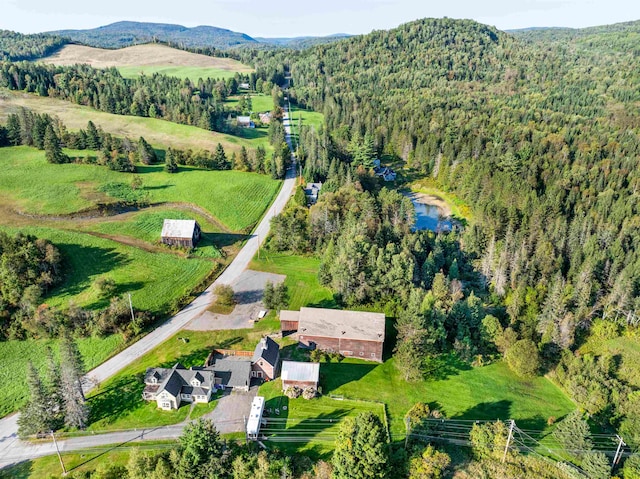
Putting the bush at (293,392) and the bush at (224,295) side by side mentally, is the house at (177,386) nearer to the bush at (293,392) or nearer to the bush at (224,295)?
the bush at (293,392)

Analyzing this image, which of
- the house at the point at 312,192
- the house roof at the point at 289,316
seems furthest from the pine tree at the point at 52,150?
the house roof at the point at 289,316

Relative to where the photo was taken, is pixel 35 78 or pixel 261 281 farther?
pixel 35 78

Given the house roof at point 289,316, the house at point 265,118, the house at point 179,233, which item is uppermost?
the house at point 265,118

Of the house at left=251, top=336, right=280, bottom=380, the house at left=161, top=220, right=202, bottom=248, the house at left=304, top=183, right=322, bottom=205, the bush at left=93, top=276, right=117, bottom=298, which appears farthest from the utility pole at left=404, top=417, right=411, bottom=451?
the house at left=304, top=183, right=322, bottom=205

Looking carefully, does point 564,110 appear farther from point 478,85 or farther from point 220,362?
point 220,362

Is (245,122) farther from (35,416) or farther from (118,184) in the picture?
(35,416)

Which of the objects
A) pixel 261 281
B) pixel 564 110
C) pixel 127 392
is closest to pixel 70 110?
pixel 261 281
